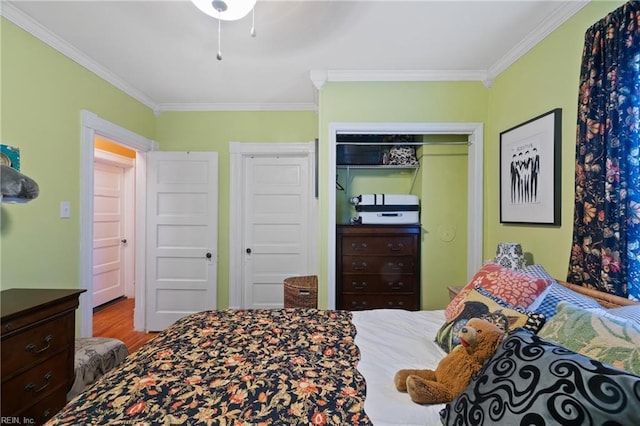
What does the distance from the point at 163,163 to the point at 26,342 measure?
2232 millimetres

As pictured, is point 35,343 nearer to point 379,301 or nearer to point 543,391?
point 543,391

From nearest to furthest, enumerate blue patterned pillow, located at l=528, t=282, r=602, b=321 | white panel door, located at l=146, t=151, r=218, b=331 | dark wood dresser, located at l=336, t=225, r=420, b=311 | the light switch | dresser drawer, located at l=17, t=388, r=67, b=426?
blue patterned pillow, located at l=528, t=282, r=602, b=321 < dresser drawer, located at l=17, t=388, r=67, b=426 < the light switch < dark wood dresser, located at l=336, t=225, r=420, b=311 < white panel door, located at l=146, t=151, r=218, b=331

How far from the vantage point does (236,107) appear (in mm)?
3336

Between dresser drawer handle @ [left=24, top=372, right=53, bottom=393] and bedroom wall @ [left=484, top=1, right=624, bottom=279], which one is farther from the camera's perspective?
bedroom wall @ [left=484, top=1, right=624, bottom=279]

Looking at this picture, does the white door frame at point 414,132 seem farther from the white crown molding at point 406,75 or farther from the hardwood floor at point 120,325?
the hardwood floor at point 120,325

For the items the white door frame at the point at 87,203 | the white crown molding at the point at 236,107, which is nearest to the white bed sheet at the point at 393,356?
the white door frame at the point at 87,203

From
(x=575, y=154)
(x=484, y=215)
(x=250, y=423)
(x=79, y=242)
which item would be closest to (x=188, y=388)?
(x=250, y=423)

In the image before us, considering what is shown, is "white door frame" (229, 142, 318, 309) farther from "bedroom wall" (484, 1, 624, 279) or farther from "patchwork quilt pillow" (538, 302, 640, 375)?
"patchwork quilt pillow" (538, 302, 640, 375)

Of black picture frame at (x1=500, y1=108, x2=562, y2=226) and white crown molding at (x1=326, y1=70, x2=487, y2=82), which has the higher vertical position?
white crown molding at (x1=326, y1=70, x2=487, y2=82)

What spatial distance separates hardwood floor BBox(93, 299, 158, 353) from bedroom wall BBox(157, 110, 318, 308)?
91 cm

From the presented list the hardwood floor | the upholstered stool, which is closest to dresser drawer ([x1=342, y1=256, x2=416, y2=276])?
the upholstered stool

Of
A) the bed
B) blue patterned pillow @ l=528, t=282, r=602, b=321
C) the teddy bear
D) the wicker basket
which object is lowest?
the wicker basket

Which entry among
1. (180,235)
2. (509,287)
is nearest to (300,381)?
(509,287)

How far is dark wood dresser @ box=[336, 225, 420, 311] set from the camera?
2816 mm
